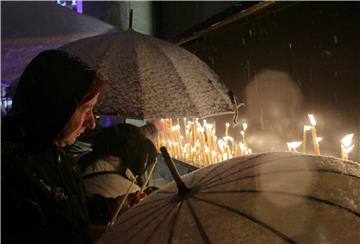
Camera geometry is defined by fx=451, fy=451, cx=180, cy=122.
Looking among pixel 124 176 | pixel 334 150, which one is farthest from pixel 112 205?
pixel 334 150

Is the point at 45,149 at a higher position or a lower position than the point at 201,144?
higher

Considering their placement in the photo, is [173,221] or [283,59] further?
[283,59]

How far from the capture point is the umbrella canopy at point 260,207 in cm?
150

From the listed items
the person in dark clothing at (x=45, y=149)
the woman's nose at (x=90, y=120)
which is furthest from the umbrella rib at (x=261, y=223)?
the woman's nose at (x=90, y=120)

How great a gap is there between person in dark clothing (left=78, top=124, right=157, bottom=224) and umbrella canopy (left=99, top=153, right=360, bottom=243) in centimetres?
141

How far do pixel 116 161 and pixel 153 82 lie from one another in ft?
2.23

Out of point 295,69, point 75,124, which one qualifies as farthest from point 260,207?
point 295,69

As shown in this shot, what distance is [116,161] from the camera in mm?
3516

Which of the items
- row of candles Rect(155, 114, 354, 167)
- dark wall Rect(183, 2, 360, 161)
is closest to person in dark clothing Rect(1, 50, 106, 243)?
row of candles Rect(155, 114, 354, 167)

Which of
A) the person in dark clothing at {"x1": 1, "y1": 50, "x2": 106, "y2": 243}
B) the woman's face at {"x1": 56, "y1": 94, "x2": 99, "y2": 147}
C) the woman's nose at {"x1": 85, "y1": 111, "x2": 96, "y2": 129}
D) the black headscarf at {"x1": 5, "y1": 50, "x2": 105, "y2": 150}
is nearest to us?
the person in dark clothing at {"x1": 1, "y1": 50, "x2": 106, "y2": 243}

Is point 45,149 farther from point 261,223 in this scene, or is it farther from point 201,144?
point 201,144

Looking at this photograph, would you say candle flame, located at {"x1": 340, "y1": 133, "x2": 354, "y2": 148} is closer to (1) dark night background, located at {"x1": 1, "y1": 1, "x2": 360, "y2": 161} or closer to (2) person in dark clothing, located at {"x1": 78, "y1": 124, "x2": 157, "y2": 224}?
(1) dark night background, located at {"x1": 1, "y1": 1, "x2": 360, "y2": 161}

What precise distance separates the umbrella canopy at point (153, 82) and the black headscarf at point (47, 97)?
0.94 m

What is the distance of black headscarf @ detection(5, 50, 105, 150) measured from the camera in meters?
2.29
